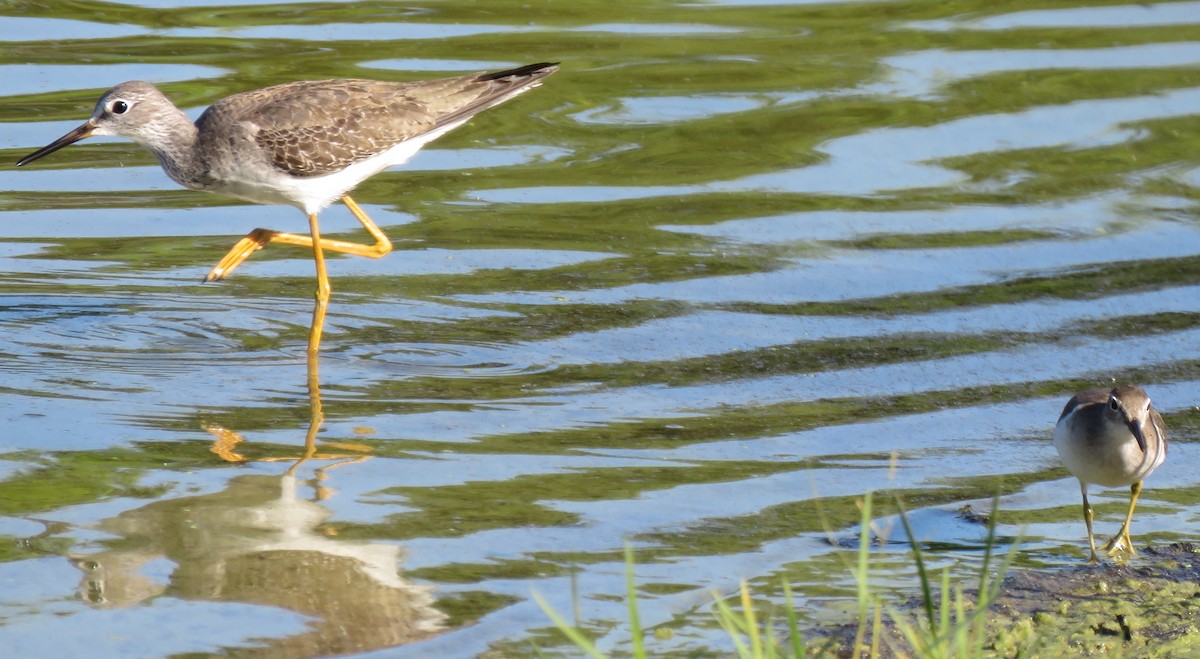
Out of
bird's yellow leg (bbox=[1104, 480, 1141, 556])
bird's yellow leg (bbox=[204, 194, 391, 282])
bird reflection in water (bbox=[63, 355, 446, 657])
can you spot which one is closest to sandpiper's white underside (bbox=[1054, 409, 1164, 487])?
bird's yellow leg (bbox=[1104, 480, 1141, 556])

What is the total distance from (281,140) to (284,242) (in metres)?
0.55

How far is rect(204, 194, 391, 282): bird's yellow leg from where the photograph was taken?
27.7ft

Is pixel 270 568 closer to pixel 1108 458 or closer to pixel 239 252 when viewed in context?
pixel 1108 458

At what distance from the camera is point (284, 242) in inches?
343

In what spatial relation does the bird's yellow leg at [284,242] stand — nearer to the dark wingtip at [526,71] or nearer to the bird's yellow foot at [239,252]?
the bird's yellow foot at [239,252]

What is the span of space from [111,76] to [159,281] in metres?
3.69

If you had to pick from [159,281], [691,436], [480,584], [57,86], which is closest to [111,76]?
[57,86]

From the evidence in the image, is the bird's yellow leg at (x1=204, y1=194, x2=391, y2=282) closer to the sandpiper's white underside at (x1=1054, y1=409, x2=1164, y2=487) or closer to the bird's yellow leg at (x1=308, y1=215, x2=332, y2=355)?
the bird's yellow leg at (x1=308, y1=215, x2=332, y2=355)

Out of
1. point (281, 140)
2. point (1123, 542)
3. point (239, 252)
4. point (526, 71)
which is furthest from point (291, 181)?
point (1123, 542)

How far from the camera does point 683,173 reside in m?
11.0

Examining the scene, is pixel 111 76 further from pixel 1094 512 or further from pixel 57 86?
pixel 1094 512

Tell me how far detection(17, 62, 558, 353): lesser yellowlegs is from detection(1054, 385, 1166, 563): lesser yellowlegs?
3720 millimetres

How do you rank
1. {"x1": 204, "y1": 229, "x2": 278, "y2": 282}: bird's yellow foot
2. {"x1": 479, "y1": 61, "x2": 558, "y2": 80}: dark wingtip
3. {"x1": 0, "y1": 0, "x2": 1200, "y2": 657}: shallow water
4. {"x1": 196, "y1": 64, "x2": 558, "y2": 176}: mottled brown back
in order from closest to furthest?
{"x1": 0, "y1": 0, "x2": 1200, "y2": 657}: shallow water
{"x1": 204, "y1": 229, "x2": 278, "y2": 282}: bird's yellow foot
{"x1": 196, "y1": 64, "x2": 558, "y2": 176}: mottled brown back
{"x1": 479, "y1": 61, "x2": 558, "y2": 80}: dark wingtip

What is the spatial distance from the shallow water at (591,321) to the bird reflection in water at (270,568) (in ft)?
0.06
